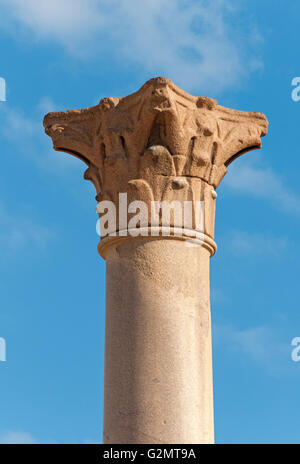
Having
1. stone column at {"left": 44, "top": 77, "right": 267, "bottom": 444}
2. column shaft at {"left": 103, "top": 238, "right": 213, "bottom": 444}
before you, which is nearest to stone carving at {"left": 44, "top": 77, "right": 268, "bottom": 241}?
stone column at {"left": 44, "top": 77, "right": 267, "bottom": 444}

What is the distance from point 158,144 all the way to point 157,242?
161 cm

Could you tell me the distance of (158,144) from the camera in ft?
39.2

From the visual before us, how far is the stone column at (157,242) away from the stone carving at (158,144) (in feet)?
0.05

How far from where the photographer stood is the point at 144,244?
11.5 metres

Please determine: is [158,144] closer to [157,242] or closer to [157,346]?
[157,242]

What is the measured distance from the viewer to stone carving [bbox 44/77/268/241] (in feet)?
38.7

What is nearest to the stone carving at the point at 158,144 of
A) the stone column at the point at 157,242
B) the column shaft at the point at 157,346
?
the stone column at the point at 157,242

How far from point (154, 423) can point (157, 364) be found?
→ 0.82m

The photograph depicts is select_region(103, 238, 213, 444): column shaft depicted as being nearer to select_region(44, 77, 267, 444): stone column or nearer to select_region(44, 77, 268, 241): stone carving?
select_region(44, 77, 267, 444): stone column

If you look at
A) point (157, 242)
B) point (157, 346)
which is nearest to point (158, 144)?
point (157, 242)

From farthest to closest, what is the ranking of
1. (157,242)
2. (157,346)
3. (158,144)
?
(158,144) < (157,242) < (157,346)

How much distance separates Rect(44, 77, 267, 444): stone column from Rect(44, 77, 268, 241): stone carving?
2cm
